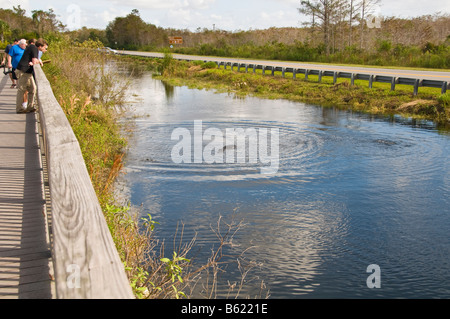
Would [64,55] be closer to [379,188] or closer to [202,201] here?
[202,201]

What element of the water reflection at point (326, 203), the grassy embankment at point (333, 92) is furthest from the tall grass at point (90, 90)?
the grassy embankment at point (333, 92)

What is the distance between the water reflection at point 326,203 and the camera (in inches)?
272

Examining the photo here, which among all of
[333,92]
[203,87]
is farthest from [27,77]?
[203,87]

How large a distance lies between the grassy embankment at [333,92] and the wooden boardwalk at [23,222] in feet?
51.7

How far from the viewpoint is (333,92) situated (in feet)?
83.8

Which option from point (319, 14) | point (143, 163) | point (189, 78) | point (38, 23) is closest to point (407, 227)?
point (143, 163)

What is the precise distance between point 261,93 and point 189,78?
11.7 metres

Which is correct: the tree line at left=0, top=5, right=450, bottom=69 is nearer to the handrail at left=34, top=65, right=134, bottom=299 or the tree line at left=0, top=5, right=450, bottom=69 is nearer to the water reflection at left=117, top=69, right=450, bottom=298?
the water reflection at left=117, top=69, right=450, bottom=298

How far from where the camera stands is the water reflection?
690 cm

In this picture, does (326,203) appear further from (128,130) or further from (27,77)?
(128,130)

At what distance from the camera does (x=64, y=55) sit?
21156 mm

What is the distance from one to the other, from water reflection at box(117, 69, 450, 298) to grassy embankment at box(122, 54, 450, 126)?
303cm

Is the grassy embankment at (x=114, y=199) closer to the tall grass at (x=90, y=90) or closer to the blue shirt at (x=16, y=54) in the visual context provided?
the tall grass at (x=90, y=90)

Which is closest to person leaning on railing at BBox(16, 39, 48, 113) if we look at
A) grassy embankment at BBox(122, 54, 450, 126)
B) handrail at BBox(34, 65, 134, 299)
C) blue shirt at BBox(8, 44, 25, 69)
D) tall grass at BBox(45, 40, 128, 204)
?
tall grass at BBox(45, 40, 128, 204)
